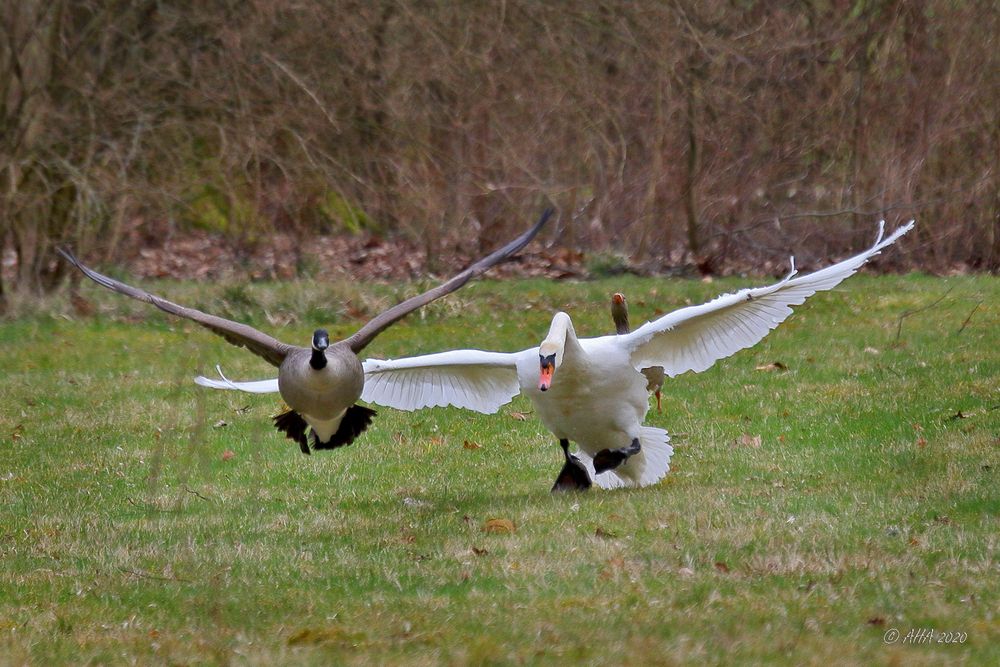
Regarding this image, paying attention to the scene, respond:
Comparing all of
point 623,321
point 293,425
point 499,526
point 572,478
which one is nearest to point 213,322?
point 293,425

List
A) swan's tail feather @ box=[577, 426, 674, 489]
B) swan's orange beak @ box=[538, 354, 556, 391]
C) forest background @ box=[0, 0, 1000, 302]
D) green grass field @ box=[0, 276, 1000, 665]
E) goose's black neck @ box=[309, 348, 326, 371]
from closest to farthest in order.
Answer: green grass field @ box=[0, 276, 1000, 665]
swan's orange beak @ box=[538, 354, 556, 391]
goose's black neck @ box=[309, 348, 326, 371]
swan's tail feather @ box=[577, 426, 674, 489]
forest background @ box=[0, 0, 1000, 302]

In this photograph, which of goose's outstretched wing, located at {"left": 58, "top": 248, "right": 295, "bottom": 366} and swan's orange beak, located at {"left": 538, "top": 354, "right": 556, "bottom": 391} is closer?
swan's orange beak, located at {"left": 538, "top": 354, "right": 556, "bottom": 391}

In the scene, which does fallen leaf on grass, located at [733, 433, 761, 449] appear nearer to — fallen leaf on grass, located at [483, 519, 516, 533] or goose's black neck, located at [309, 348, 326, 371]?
fallen leaf on grass, located at [483, 519, 516, 533]

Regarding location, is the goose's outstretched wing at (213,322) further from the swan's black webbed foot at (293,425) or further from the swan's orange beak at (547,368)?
the swan's orange beak at (547,368)

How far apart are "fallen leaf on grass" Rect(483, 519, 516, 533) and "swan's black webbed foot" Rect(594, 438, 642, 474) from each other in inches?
43.2

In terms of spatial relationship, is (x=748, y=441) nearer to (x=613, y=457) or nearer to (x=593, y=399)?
(x=613, y=457)

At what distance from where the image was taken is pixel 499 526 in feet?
22.0

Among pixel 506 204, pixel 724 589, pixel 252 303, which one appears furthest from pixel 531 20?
pixel 724 589

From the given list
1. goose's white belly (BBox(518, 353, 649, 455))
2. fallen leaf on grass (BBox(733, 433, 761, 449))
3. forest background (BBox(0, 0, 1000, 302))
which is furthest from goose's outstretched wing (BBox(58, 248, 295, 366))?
forest background (BBox(0, 0, 1000, 302))

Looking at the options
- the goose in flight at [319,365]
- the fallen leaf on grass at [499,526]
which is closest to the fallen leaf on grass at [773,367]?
the goose in flight at [319,365]

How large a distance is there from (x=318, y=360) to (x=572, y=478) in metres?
1.63

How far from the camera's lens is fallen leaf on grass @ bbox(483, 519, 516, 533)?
6.64 metres

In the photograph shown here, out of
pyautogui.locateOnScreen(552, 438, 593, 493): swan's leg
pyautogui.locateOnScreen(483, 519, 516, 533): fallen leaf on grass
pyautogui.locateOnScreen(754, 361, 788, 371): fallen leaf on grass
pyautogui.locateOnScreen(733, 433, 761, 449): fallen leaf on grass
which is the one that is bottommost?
pyautogui.locateOnScreen(483, 519, 516, 533): fallen leaf on grass

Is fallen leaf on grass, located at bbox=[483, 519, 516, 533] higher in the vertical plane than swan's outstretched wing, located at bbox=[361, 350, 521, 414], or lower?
lower
